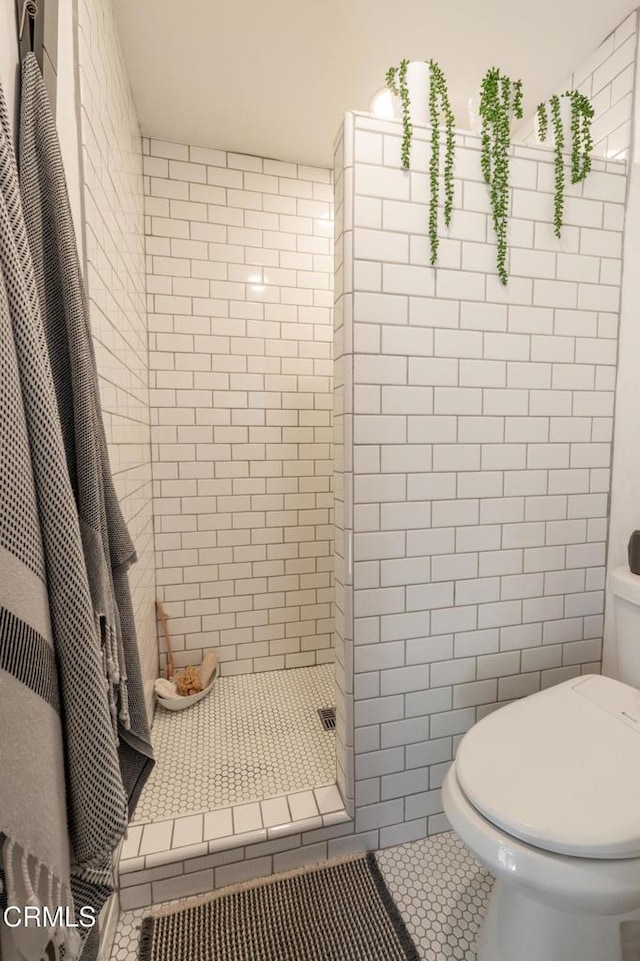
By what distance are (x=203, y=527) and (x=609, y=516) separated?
1.57m

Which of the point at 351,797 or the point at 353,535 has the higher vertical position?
the point at 353,535

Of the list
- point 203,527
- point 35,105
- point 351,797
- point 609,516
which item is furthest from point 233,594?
point 35,105

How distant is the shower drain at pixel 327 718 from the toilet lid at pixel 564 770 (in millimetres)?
813

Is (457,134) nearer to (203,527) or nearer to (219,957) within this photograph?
(203,527)

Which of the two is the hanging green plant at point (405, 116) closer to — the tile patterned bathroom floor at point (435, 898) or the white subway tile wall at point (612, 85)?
the white subway tile wall at point (612, 85)

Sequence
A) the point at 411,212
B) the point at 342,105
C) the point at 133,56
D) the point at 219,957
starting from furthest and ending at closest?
the point at 342,105 < the point at 133,56 < the point at 411,212 < the point at 219,957

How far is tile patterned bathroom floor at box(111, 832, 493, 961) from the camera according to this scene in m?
1.04

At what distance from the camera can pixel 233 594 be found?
2.00 metres

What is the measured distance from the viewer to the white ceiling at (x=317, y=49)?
4.05 ft

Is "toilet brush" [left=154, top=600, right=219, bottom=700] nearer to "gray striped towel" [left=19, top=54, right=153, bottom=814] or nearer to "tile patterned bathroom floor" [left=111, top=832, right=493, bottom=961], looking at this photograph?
"tile patterned bathroom floor" [left=111, top=832, right=493, bottom=961]

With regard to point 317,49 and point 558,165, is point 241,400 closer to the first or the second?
point 317,49

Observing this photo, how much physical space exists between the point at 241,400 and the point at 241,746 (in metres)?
1.37

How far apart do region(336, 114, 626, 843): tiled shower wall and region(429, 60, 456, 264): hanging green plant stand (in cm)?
3

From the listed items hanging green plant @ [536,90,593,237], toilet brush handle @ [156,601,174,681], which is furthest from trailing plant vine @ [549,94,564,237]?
toilet brush handle @ [156,601,174,681]
